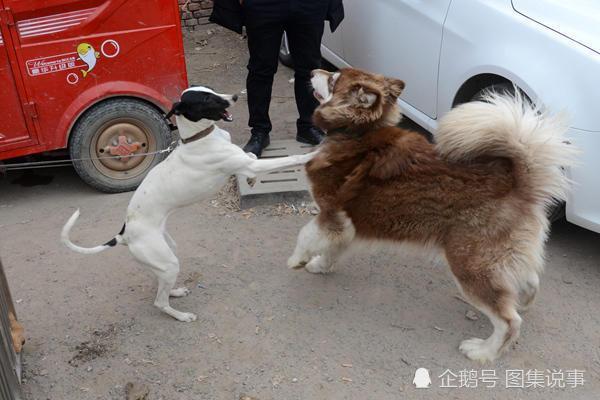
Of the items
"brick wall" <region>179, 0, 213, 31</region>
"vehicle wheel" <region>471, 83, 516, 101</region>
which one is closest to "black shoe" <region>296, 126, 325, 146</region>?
"vehicle wheel" <region>471, 83, 516, 101</region>

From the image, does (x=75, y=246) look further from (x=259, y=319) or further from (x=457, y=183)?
(x=457, y=183)

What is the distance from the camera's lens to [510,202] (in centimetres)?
327

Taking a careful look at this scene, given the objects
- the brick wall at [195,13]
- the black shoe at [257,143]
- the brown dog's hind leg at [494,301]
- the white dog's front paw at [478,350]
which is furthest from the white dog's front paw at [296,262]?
the brick wall at [195,13]

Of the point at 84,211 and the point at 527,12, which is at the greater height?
the point at 527,12

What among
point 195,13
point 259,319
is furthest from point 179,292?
point 195,13

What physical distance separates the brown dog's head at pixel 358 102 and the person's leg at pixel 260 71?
1.54 meters

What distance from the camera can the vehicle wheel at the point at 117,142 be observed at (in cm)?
483

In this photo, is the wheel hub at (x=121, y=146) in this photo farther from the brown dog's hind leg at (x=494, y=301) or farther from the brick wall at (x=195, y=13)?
the brick wall at (x=195, y=13)

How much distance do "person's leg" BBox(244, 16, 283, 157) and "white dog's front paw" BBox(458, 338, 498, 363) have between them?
2487mm

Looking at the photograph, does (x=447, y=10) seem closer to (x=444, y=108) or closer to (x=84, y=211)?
(x=444, y=108)

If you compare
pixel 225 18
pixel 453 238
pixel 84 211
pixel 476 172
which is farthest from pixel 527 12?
pixel 84 211

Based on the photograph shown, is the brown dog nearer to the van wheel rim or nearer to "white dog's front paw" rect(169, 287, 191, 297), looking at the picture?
"white dog's front paw" rect(169, 287, 191, 297)

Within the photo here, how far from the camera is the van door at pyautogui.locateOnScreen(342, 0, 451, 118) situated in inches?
188

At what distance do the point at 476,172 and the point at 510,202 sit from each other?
9.2 inches
